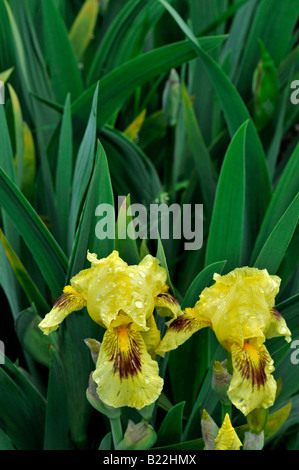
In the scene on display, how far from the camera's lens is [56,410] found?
73 cm

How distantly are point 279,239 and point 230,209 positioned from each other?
0.29 feet

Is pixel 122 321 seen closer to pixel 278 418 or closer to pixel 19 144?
pixel 278 418

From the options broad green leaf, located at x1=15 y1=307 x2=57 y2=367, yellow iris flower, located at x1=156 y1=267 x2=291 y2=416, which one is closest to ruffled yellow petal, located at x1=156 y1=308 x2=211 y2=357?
yellow iris flower, located at x1=156 y1=267 x2=291 y2=416

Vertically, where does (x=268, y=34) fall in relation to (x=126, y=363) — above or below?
above

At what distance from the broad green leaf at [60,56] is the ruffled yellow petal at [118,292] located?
560 mm

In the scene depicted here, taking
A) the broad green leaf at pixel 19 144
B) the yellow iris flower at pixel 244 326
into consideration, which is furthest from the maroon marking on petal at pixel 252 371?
the broad green leaf at pixel 19 144

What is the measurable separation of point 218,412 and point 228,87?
1.55ft

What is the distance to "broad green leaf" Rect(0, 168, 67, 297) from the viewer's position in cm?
65

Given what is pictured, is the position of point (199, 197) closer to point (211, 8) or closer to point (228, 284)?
point (211, 8)

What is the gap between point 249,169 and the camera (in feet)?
2.86

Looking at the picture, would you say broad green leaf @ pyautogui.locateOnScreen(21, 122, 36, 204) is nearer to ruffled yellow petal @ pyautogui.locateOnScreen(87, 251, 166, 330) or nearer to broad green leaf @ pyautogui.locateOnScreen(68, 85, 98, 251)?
broad green leaf @ pyautogui.locateOnScreen(68, 85, 98, 251)

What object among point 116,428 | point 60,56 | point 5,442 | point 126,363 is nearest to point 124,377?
point 126,363

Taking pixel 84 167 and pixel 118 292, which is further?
pixel 84 167

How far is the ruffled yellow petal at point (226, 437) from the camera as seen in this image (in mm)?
533
